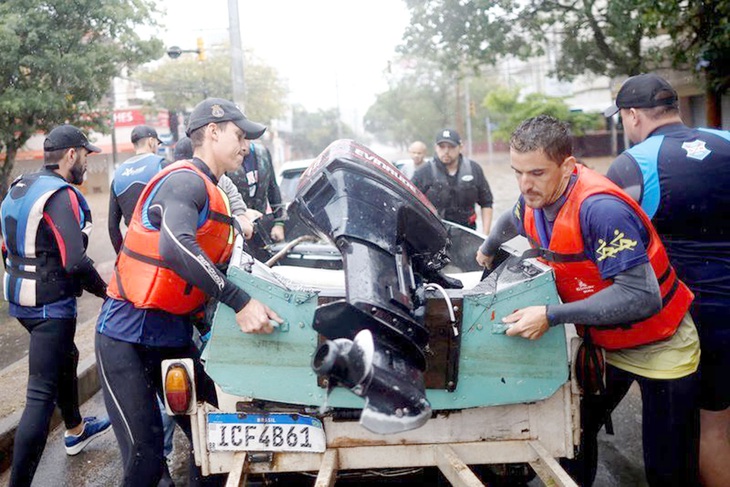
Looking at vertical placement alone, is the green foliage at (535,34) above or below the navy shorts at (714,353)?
above

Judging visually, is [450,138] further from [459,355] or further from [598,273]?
[459,355]

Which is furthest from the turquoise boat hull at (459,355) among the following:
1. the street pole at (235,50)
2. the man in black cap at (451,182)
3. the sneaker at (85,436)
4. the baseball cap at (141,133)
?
the street pole at (235,50)

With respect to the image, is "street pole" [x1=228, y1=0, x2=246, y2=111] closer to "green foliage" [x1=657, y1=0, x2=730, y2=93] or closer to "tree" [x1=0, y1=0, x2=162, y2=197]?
"tree" [x1=0, y1=0, x2=162, y2=197]

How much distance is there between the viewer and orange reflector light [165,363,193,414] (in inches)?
100.0

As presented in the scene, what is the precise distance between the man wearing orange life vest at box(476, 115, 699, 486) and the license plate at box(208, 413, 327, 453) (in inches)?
33.6

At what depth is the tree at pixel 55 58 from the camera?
7.74 meters

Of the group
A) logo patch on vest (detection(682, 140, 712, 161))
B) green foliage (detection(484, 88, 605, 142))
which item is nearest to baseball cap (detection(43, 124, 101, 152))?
logo patch on vest (detection(682, 140, 712, 161))

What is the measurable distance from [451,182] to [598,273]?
13.2 feet

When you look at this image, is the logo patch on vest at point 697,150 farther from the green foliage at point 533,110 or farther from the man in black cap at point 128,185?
the green foliage at point 533,110

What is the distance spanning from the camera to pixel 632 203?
2385mm

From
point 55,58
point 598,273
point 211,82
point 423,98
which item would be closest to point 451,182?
point 598,273

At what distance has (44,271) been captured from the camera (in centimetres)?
341

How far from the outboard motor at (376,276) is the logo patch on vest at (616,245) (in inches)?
26.4

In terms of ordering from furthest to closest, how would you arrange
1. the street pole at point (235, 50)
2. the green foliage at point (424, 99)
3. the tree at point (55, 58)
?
the green foliage at point (424, 99) → the street pole at point (235, 50) → the tree at point (55, 58)
